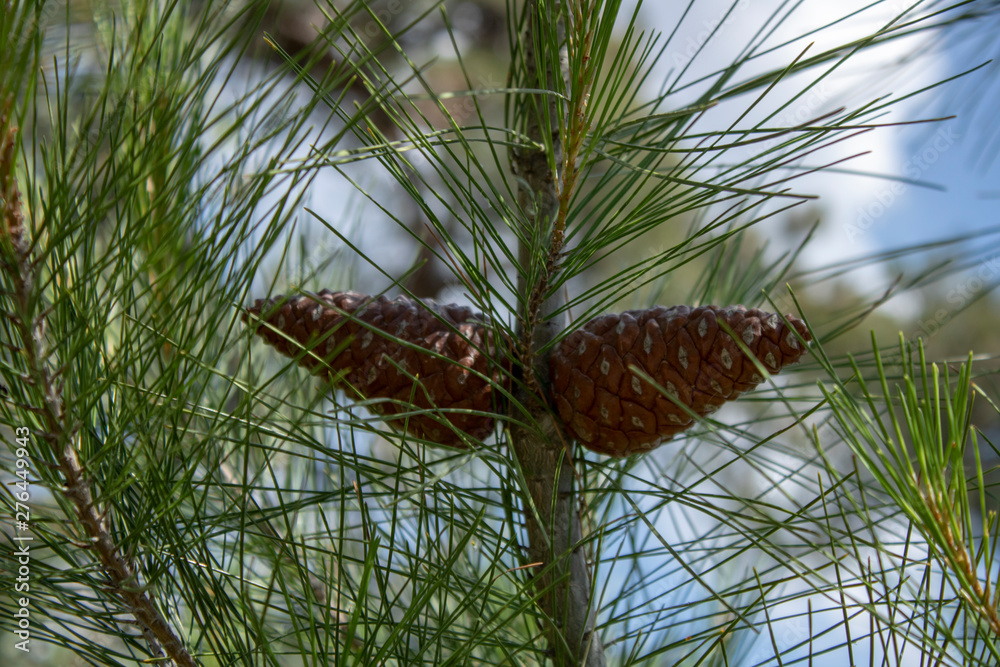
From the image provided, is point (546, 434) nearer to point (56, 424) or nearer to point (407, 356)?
point (407, 356)

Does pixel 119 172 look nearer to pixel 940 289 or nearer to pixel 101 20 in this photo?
pixel 101 20

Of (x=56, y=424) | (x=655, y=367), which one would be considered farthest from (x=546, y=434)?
(x=56, y=424)

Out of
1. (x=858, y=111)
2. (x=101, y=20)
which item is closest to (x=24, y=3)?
(x=858, y=111)

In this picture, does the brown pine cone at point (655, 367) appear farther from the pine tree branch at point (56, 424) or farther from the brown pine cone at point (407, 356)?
the pine tree branch at point (56, 424)

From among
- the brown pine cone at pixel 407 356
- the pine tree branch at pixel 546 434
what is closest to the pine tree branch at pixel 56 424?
the brown pine cone at pixel 407 356

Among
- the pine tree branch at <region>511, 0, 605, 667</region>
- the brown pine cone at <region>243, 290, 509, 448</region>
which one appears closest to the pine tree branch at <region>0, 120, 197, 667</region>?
the brown pine cone at <region>243, 290, 509, 448</region>

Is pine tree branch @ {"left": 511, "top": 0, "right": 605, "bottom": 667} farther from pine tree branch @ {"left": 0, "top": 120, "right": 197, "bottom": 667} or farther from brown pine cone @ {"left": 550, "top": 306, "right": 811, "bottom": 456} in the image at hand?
pine tree branch @ {"left": 0, "top": 120, "right": 197, "bottom": 667}
